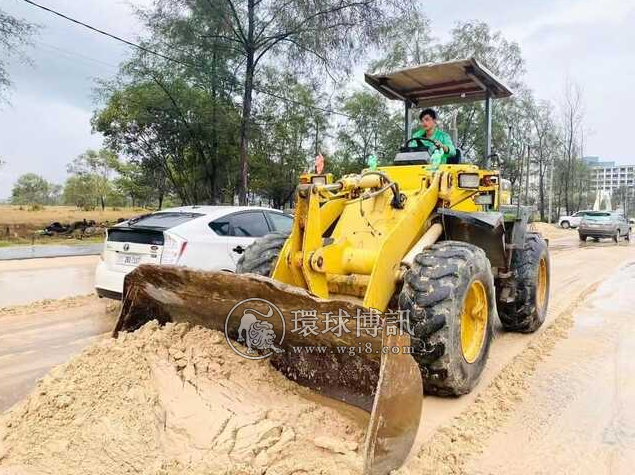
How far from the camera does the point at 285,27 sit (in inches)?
533

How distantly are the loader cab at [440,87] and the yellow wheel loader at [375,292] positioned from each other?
0.11 ft

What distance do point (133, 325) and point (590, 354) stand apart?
420 cm

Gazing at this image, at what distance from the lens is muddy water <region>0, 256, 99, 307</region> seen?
7.64 meters

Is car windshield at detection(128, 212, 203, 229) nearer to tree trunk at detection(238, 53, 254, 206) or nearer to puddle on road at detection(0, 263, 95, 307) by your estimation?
puddle on road at detection(0, 263, 95, 307)

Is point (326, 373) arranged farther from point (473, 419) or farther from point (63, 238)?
point (63, 238)

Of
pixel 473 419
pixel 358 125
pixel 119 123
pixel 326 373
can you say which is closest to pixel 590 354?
pixel 473 419

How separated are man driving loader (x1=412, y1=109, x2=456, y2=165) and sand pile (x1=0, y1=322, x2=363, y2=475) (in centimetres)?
275

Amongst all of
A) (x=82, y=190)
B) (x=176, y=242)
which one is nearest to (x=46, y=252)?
(x=176, y=242)

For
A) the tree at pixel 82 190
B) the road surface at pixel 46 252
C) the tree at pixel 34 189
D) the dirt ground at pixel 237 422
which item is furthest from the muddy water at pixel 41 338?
the tree at pixel 34 189

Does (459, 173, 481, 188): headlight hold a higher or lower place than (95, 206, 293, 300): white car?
higher

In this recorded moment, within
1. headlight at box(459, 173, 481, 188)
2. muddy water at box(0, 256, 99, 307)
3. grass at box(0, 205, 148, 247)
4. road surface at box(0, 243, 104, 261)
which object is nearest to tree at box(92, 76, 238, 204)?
road surface at box(0, 243, 104, 261)

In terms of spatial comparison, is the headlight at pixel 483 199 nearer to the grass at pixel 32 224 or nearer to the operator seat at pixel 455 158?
the operator seat at pixel 455 158

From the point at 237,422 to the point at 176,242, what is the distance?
127 inches

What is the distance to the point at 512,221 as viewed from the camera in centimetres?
525
